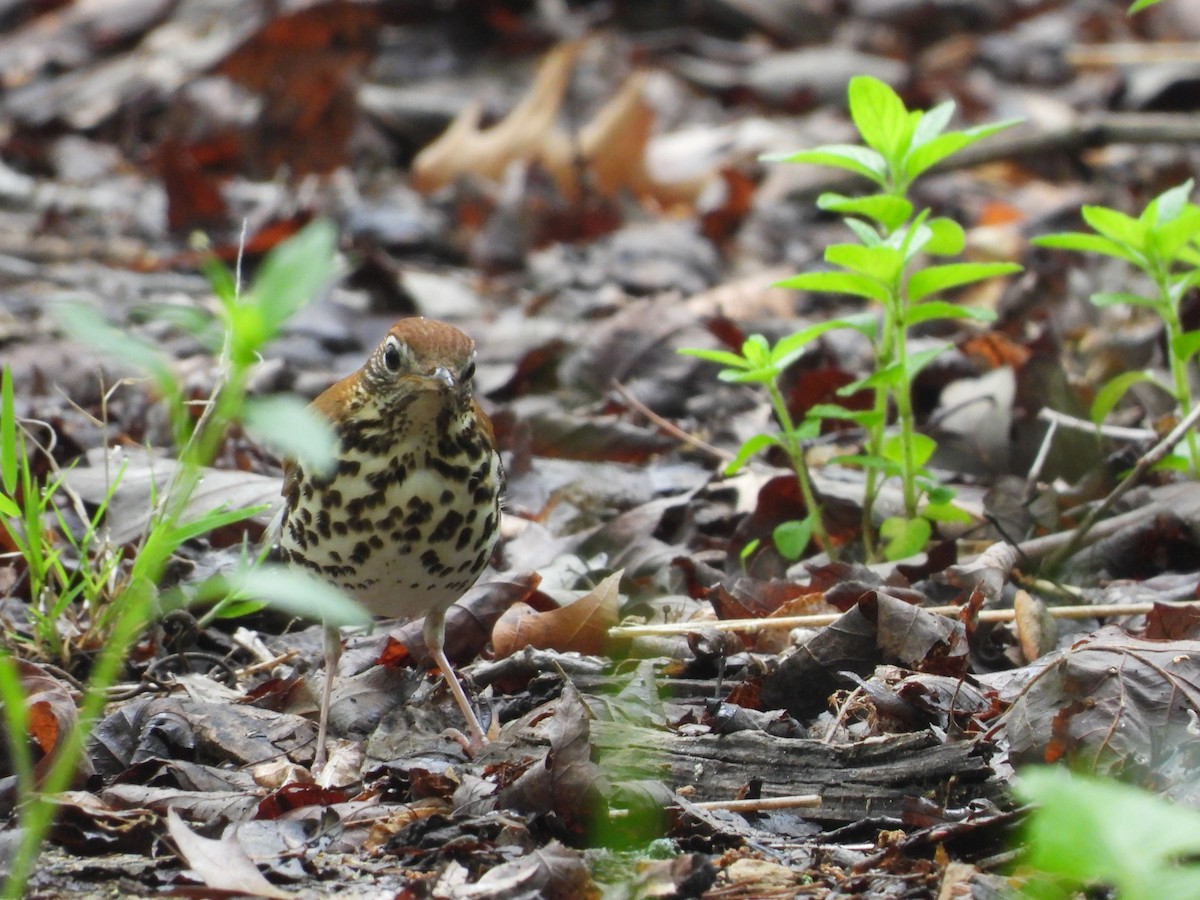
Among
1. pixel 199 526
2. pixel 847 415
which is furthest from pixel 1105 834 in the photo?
pixel 847 415

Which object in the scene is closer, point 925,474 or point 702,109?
point 925,474

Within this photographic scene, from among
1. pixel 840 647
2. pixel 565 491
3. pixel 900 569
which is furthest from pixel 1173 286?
pixel 565 491

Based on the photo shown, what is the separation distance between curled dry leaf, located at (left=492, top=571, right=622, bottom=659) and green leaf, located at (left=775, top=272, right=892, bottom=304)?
91 cm

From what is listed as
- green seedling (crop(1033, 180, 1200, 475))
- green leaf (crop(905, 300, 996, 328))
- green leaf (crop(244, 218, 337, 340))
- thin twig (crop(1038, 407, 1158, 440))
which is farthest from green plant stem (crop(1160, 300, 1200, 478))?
green leaf (crop(244, 218, 337, 340))

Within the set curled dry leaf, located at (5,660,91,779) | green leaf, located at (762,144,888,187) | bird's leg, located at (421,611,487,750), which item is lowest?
bird's leg, located at (421,611,487,750)

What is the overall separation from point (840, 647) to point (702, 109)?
8.38 m

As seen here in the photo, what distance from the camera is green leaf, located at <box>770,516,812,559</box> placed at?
14.8ft

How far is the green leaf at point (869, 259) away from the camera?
3875 millimetres

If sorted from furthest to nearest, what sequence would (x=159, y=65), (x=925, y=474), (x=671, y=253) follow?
(x=159, y=65) → (x=671, y=253) → (x=925, y=474)

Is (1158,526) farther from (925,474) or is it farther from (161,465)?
(161,465)

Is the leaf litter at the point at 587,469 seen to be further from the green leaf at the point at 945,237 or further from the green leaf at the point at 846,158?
the green leaf at the point at 846,158

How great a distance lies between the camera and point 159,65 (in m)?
11.1

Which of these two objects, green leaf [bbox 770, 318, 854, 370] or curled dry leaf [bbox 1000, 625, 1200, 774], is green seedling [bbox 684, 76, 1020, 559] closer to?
green leaf [bbox 770, 318, 854, 370]

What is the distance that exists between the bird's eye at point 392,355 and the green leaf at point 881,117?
1360mm
